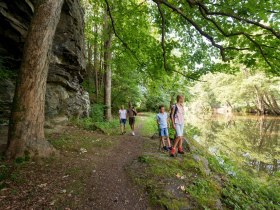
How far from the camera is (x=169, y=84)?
436 inches

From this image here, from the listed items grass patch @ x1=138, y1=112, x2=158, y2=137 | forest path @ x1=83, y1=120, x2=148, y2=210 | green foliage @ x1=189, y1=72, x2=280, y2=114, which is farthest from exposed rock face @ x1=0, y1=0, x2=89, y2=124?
green foliage @ x1=189, y1=72, x2=280, y2=114

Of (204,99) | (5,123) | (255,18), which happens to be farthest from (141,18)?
(204,99)

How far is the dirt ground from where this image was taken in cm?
372

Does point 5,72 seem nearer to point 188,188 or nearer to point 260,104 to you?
point 188,188

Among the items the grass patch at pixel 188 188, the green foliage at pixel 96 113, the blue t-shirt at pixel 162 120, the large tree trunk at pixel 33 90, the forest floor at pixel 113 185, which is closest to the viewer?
the forest floor at pixel 113 185

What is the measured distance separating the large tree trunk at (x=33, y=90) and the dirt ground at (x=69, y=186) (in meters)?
0.45

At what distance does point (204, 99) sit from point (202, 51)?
56702 mm

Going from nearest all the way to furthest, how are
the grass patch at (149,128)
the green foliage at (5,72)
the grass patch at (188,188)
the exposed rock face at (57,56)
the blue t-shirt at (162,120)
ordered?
the grass patch at (188,188)
the green foliage at (5,72)
the blue t-shirt at (162,120)
the exposed rock face at (57,56)
the grass patch at (149,128)

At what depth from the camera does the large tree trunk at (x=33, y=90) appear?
4.92 metres

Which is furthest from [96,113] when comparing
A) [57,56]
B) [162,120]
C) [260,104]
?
[260,104]

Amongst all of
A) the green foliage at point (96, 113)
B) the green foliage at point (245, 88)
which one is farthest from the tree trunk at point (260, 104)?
the green foliage at point (96, 113)

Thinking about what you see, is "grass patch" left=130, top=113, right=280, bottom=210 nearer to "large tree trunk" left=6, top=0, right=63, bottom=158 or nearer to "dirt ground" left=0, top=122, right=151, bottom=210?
"dirt ground" left=0, top=122, right=151, bottom=210

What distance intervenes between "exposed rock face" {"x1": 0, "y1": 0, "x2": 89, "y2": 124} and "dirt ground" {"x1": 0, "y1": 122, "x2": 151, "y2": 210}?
4760mm

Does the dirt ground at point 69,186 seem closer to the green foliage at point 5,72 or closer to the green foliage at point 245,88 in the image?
the green foliage at point 5,72
